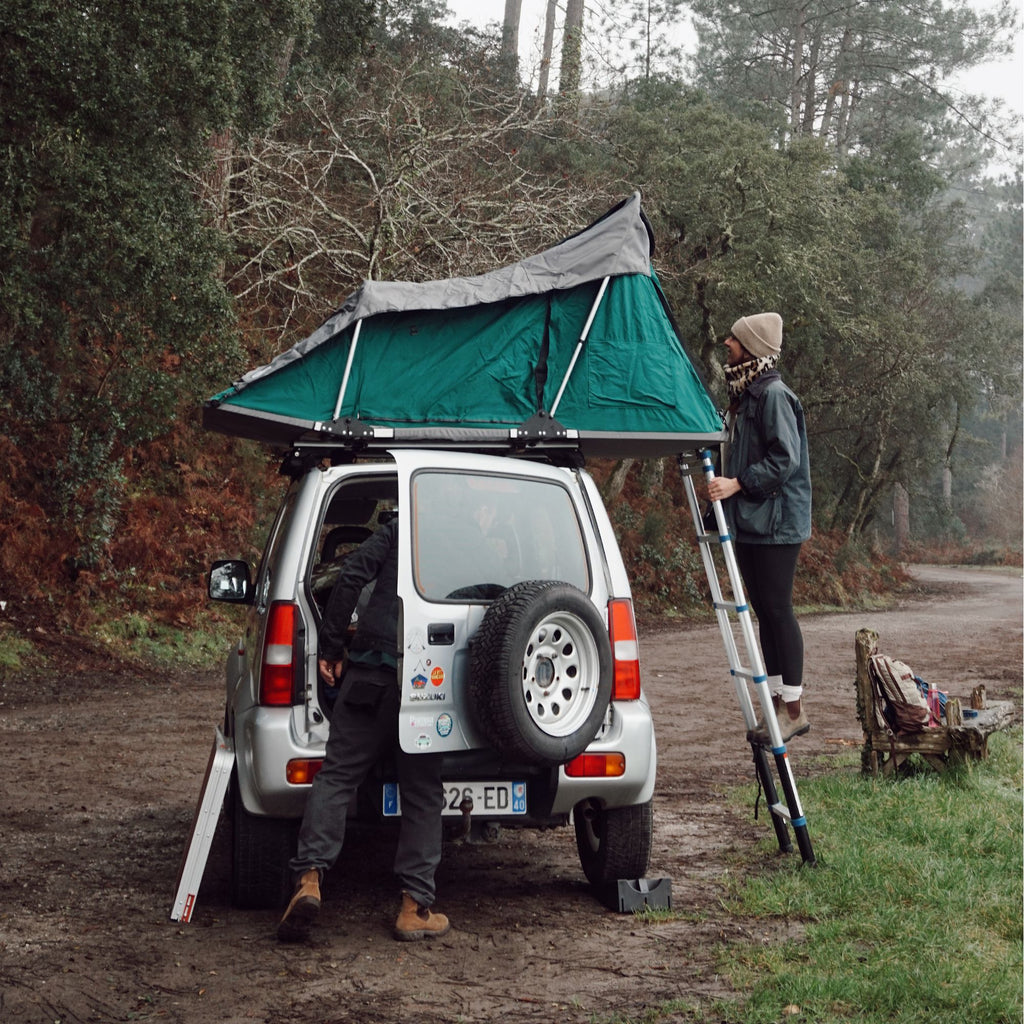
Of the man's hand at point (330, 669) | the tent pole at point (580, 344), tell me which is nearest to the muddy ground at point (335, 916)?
the man's hand at point (330, 669)

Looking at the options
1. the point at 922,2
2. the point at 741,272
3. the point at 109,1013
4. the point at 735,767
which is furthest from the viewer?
the point at 922,2

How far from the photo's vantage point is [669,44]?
118 feet

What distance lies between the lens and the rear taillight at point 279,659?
5.21m

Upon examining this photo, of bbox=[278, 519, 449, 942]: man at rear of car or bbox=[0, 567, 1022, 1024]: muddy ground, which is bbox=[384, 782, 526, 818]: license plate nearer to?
bbox=[278, 519, 449, 942]: man at rear of car

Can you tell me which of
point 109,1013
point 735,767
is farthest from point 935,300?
point 109,1013

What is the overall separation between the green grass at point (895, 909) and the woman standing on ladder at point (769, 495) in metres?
0.81

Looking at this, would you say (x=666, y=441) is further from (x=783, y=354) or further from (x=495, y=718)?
(x=783, y=354)

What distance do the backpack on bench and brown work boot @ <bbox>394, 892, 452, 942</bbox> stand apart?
3813 millimetres

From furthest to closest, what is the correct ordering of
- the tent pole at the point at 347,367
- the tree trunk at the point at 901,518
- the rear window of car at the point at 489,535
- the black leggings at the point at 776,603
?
the tree trunk at the point at 901,518 → the black leggings at the point at 776,603 → the tent pole at the point at 347,367 → the rear window of car at the point at 489,535

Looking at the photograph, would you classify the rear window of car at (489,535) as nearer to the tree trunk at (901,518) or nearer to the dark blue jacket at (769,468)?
the dark blue jacket at (769,468)

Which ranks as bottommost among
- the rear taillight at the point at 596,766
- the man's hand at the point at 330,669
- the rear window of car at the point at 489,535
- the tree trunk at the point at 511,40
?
the rear taillight at the point at 596,766

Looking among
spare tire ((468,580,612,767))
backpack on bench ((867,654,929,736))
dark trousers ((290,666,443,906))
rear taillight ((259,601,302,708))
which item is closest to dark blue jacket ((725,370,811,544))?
spare tire ((468,580,612,767))

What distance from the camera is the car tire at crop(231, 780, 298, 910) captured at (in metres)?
5.31

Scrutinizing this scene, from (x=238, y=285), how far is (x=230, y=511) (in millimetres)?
3754
